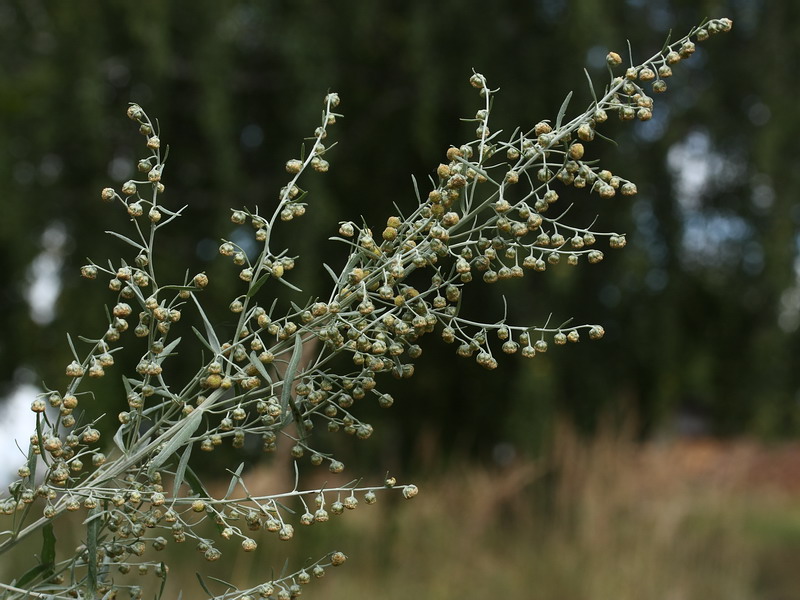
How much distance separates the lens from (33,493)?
0.68 m

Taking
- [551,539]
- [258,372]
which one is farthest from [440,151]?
[258,372]

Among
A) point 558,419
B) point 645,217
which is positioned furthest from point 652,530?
point 645,217

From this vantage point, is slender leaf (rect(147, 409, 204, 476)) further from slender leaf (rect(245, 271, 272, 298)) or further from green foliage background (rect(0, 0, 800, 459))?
green foliage background (rect(0, 0, 800, 459))

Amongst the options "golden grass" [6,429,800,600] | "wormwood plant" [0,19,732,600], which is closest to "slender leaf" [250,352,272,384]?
"wormwood plant" [0,19,732,600]

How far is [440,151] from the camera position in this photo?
200 inches

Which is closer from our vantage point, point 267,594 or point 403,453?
point 267,594

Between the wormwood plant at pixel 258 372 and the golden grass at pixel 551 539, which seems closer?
the wormwood plant at pixel 258 372

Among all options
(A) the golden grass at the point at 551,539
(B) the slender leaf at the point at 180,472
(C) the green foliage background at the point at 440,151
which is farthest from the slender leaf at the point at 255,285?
(C) the green foliage background at the point at 440,151

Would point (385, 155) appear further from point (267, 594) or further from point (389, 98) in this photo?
point (267, 594)

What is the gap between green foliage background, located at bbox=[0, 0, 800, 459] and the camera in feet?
15.3

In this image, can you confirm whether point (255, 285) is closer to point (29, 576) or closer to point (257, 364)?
point (257, 364)

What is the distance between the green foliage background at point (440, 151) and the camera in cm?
467

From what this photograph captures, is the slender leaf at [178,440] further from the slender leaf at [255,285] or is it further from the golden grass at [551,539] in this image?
the golden grass at [551,539]

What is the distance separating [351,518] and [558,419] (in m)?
1.31
